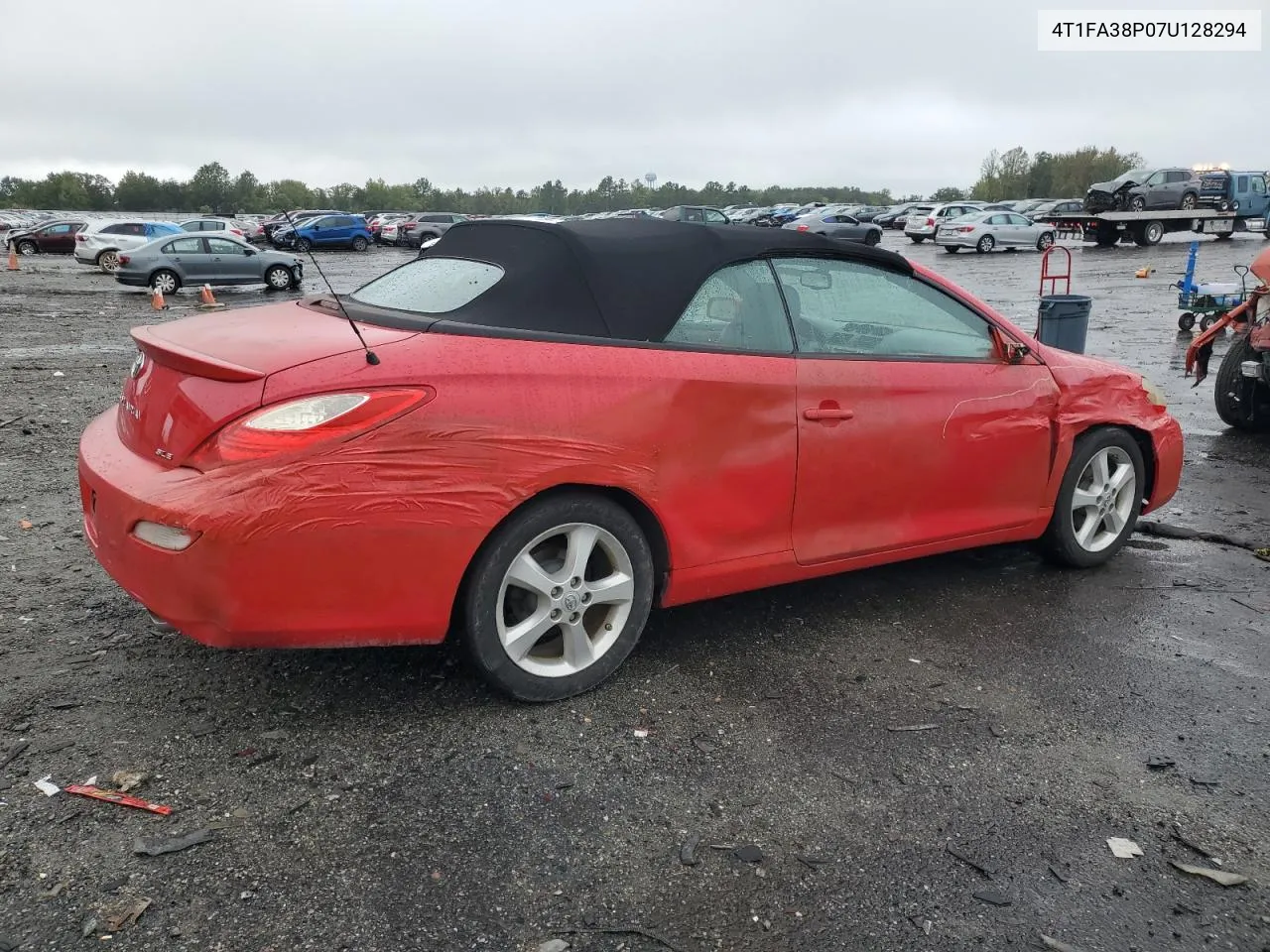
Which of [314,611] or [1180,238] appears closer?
[314,611]

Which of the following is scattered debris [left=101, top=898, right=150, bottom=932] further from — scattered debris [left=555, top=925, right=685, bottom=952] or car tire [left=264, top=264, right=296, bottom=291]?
car tire [left=264, top=264, right=296, bottom=291]

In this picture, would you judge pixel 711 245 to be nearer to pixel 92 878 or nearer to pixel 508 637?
pixel 508 637

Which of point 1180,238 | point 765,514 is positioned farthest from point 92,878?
point 1180,238

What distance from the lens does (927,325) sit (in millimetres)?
4289

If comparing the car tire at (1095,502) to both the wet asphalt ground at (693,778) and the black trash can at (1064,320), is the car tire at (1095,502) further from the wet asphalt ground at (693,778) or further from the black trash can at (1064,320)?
the black trash can at (1064,320)

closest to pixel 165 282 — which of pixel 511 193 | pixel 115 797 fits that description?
pixel 115 797

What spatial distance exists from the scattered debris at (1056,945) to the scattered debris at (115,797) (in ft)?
7.28

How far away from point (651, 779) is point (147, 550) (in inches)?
62.9

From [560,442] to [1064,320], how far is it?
788 centimetres

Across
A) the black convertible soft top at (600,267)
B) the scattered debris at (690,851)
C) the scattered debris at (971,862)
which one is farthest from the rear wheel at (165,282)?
the scattered debris at (971,862)

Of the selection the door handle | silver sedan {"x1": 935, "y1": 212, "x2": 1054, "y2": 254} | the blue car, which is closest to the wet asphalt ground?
the door handle

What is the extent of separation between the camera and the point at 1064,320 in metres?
9.59

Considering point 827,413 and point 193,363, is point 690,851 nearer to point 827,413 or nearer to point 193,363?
point 827,413

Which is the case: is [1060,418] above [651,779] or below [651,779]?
above
